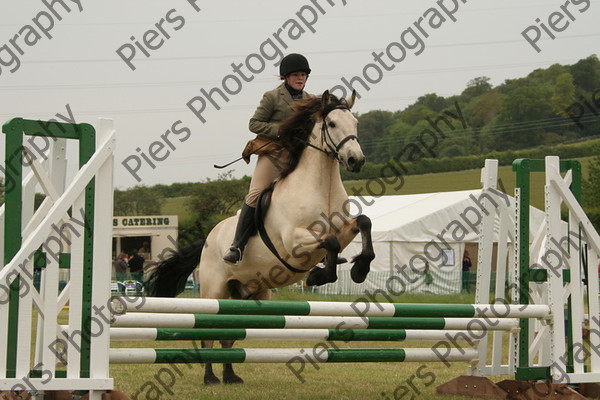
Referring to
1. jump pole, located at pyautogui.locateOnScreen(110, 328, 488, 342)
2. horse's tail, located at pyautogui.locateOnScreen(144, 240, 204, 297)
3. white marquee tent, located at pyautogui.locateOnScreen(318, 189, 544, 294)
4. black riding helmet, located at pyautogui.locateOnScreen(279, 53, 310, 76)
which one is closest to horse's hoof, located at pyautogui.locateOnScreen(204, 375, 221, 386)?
jump pole, located at pyautogui.locateOnScreen(110, 328, 488, 342)

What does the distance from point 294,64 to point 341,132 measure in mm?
824

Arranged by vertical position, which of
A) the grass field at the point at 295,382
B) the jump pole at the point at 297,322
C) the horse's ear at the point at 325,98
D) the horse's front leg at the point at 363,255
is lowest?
the grass field at the point at 295,382

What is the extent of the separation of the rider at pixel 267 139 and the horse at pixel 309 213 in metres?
0.09

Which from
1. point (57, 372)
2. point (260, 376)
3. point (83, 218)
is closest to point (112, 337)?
point (57, 372)

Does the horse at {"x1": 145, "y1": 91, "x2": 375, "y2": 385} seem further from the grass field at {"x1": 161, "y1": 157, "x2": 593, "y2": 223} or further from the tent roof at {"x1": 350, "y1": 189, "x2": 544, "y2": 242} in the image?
the grass field at {"x1": 161, "y1": 157, "x2": 593, "y2": 223}

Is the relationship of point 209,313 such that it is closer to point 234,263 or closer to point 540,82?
point 234,263

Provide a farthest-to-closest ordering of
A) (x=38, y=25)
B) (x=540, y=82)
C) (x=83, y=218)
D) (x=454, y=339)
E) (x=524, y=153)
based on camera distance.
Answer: (x=540, y=82)
(x=524, y=153)
(x=38, y=25)
(x=454, y=339)
(x=83, y=218)

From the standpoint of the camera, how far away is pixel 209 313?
13.0 feet

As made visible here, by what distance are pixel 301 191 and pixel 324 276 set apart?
2.23 feet

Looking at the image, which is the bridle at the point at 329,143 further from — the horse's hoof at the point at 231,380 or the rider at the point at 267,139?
the horse's hoof at the point at 231,380

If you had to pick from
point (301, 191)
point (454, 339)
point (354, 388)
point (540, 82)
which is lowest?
point (354, 388)

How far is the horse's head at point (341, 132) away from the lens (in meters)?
5.12

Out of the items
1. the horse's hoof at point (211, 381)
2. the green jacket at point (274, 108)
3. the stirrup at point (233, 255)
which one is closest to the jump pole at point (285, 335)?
the stirrup at point (233, 255)

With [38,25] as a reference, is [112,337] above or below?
below
